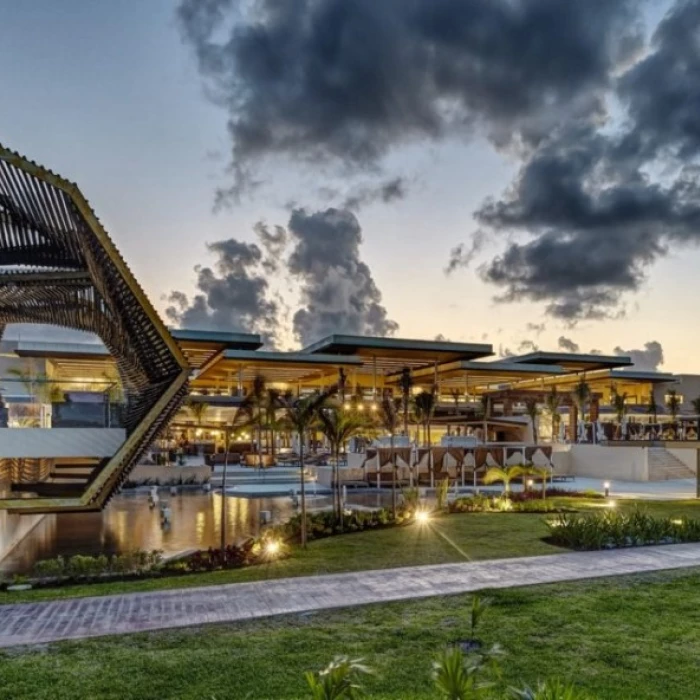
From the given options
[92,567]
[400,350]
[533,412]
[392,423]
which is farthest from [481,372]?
[92,567]

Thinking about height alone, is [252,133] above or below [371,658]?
above

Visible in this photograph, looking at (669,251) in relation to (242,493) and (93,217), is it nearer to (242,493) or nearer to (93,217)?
(242,493)

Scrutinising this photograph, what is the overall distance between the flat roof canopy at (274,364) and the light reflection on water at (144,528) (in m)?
12.1

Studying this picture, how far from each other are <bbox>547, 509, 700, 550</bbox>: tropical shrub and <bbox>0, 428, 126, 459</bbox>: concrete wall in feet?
30.6

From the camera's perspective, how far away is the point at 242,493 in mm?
28156

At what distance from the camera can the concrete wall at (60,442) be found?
13227 millimetres

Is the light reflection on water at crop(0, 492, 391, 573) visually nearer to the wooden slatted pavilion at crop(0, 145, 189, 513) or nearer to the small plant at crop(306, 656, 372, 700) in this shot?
the wooden slatted pavilion at crop(0, 145, 189, 513)

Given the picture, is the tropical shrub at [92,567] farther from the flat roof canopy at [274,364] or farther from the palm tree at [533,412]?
the palm tree at [533,412]

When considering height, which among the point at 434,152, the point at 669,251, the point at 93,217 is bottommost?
the point at 93,217

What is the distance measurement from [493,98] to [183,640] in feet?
60.2

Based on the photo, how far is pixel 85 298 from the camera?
14430 millimetres

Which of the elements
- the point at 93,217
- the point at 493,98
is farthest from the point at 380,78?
the point at 93,217

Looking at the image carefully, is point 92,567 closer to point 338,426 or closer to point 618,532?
point 338,426

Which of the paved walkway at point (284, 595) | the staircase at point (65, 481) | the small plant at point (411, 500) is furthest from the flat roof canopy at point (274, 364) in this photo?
the paved walkway at point (284, 595)
